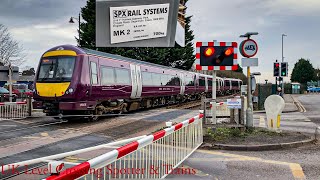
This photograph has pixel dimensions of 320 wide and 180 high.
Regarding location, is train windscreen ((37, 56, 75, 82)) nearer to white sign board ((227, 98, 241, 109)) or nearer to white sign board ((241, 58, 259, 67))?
white sign board ((227, 98, 241, 109))

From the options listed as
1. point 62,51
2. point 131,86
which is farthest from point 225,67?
point 131,86

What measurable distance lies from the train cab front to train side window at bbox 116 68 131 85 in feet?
10.5

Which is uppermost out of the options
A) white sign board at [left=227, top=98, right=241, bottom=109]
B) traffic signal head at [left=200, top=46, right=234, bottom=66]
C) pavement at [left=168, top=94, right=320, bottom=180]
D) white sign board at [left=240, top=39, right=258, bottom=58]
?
white sign board at [left=240, top=39, right=258, bottom=58]

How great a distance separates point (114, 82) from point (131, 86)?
206cm

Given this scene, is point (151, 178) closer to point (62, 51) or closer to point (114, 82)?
point (62, 51)

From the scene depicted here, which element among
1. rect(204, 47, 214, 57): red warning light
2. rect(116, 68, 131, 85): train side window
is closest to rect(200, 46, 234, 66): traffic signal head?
rect(204, 47, 214, 57): red warning light

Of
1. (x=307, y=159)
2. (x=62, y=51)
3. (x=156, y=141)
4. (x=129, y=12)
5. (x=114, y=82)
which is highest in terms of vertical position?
(x=129, y=12)

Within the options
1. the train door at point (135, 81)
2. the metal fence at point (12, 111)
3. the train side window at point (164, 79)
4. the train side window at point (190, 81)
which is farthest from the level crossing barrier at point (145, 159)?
the train side window at point (190, 81)

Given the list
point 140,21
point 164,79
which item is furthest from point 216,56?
point 164,79

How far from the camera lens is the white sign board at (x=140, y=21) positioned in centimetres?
1206

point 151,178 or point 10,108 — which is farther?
point 10,108

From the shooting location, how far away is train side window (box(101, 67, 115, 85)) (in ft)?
51.5

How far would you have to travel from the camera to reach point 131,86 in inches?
734

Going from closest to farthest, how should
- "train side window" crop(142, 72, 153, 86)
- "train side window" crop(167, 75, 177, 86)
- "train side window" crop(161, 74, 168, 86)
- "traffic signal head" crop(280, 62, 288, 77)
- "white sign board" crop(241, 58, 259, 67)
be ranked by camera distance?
"white sign board" crop(241, 58, 259, 67), "train side window" crop(142, 72, 153, 86), "train side window" crop(161, 74, 168, 86), "train side window" crop(167, 75, 177, 86), "traffic signal head" crop(280, 62, 288, 77)
